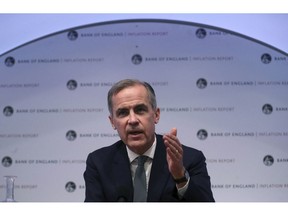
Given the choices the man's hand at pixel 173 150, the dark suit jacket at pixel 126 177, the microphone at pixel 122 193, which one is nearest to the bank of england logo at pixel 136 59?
the dark suit jacket at pixel 126 177

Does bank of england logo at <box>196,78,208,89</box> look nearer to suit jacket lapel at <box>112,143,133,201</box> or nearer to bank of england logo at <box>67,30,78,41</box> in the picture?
bank of england logo at <box>67,30,78,41</box>

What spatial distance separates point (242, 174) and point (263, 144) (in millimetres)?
303

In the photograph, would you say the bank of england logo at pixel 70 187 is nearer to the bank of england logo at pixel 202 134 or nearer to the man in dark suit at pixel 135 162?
the bank of england logo at pixel 202 134

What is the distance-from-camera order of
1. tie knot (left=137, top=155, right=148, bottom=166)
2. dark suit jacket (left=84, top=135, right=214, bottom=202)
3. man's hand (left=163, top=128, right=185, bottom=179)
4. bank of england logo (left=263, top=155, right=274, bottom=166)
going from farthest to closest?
bank of england logo (left=263, top=155, right=274, bottom=166), tie knot (left=137, top=155, right=148, bottom=166), dark suit jacket (left=84, top=135, right=214, bottom=202), man's hand (left=163, top=128, right=185, bottom=179)

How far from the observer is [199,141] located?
383 cm

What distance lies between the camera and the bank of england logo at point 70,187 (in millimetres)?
3902

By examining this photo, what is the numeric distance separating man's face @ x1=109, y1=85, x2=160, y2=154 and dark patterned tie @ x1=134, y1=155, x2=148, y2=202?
3.0 inches

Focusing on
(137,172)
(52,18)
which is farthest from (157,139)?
(52,18)

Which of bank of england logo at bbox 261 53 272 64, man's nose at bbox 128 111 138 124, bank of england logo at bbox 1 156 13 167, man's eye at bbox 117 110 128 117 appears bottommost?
man's nose at bbox 128 111 138 124

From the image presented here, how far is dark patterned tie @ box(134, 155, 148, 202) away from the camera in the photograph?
1.75 m

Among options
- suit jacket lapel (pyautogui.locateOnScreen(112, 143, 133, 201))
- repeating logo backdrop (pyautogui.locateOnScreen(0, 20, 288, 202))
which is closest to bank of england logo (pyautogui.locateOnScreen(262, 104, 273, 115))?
repeating logo backdrop (pyautogui.locateOnScreen(0, 20, 288, 202))

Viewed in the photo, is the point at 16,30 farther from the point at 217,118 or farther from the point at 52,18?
the point at 217,118

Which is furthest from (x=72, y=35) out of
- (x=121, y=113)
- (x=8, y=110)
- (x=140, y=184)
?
(x=140, y=184)
